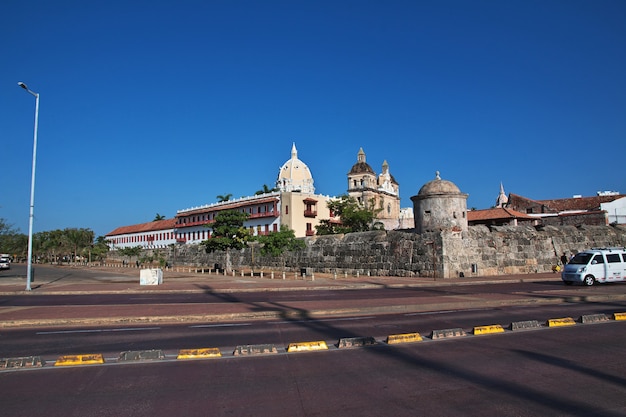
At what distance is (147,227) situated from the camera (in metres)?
96.7

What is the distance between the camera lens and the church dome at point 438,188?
27.0 metres

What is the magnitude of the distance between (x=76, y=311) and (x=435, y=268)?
19.6m

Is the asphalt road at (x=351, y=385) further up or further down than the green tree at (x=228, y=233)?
further down

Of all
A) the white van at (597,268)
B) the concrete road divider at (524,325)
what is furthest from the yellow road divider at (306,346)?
the white van at (597,268)

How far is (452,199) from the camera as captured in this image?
88.4ft

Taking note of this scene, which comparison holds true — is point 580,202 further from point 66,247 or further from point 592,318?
point 66,247

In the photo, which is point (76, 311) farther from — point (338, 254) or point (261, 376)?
point (338, 254)

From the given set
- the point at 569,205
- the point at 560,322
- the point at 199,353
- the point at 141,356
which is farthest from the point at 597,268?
the point at 569,205

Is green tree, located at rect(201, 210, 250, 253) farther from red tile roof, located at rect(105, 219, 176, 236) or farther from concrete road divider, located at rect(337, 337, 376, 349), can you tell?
red tile roof, located at rect(105, 219, 176, 236)

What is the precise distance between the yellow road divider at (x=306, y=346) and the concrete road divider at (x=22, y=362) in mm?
4032

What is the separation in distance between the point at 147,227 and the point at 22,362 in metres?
95.9

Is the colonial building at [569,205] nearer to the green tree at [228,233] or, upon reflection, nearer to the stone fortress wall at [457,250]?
the stone fortress wall at [457,250]

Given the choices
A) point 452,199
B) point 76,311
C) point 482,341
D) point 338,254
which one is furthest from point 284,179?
point 482,341

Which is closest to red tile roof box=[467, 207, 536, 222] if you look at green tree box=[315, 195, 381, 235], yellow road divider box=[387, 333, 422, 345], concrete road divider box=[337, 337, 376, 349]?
green tree box=[315, 195, 381, 235]
